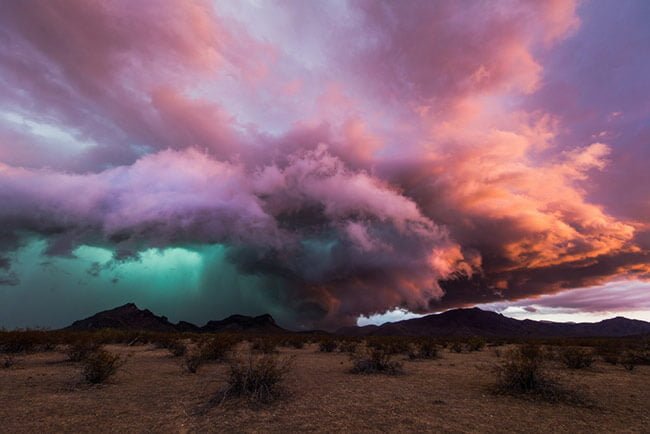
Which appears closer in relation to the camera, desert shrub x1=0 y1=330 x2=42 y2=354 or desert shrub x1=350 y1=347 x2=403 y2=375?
desert shrub x1=350 y1=347 x2=403 y2=375

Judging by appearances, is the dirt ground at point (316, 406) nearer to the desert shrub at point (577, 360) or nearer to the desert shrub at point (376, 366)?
the desert shrub at point (376, 366)

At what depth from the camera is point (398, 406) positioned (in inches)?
411

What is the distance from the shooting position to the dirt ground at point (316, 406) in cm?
865

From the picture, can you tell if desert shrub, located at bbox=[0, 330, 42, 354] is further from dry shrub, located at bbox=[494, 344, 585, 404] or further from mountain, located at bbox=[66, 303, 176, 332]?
mountain, located at bbox=[66, 303, 176, 332]

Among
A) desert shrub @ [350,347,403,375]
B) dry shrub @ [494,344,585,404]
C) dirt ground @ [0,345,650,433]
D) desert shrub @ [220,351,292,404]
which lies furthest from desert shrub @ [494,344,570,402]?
desert shrub @ [220,351,292,404]

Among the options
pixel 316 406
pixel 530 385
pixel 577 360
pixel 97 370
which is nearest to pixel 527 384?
pixel 530 385

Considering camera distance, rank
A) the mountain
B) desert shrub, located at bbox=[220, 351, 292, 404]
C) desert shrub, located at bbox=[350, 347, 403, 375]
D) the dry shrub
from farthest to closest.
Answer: the mountain
desert shrub, located at bbox=[350, 347, 403, 375]
the dry shrub
desert shrub, located at bbox=[220, 351, 292, 404]

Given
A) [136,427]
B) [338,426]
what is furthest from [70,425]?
[338,426]

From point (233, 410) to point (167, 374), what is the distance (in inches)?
301

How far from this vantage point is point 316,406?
1050 cm

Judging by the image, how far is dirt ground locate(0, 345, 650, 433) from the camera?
8.65 m

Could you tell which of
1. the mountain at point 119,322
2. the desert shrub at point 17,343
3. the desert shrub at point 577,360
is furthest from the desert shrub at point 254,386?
the mountain at point 119,322

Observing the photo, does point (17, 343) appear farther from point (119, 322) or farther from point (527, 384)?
point (119, 322)

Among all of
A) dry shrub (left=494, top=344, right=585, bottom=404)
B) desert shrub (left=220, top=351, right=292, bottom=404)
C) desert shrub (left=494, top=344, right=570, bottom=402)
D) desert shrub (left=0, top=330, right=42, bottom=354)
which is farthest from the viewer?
desert shrub (left=0, top=330, right=42, bottom=354)
